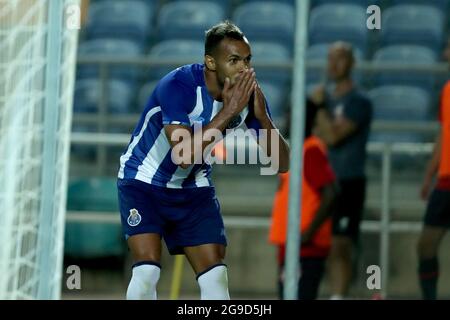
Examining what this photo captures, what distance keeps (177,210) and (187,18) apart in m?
6.65

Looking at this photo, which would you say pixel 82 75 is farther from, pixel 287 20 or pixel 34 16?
pixel 34 16

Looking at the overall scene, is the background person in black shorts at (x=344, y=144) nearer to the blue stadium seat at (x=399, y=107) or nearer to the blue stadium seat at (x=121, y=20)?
the blue stadium seat at (x=399, y=107)

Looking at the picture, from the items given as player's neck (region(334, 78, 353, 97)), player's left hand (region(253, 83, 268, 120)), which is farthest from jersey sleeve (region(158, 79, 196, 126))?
player's neck (region(334, 78, 353, 97))

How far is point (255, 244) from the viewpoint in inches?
343

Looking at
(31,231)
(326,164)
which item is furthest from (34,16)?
(326,164)

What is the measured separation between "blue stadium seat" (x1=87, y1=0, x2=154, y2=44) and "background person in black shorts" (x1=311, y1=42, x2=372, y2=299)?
13.5 ft

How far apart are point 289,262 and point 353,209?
2.25m

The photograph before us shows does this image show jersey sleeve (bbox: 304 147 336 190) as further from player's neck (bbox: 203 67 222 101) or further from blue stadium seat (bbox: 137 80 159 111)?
blue stadium seat (bbox: 137 80 159 111)

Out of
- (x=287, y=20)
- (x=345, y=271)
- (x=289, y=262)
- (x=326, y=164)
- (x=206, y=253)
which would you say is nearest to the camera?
(x=206, y=253)

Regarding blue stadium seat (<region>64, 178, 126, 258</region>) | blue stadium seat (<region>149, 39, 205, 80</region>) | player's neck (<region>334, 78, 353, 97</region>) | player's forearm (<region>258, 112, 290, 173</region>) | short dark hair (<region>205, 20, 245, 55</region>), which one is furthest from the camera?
Answer: blue stadium seat (<region>149, 39, 205, 80</region>)

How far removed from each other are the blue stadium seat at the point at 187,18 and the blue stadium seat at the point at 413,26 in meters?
1.50

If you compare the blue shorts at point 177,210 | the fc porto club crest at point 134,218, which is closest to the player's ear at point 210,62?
the blue shorts at point 177,210

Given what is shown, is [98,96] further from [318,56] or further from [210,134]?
[210,134]

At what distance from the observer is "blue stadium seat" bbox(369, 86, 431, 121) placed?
32.5 ft
